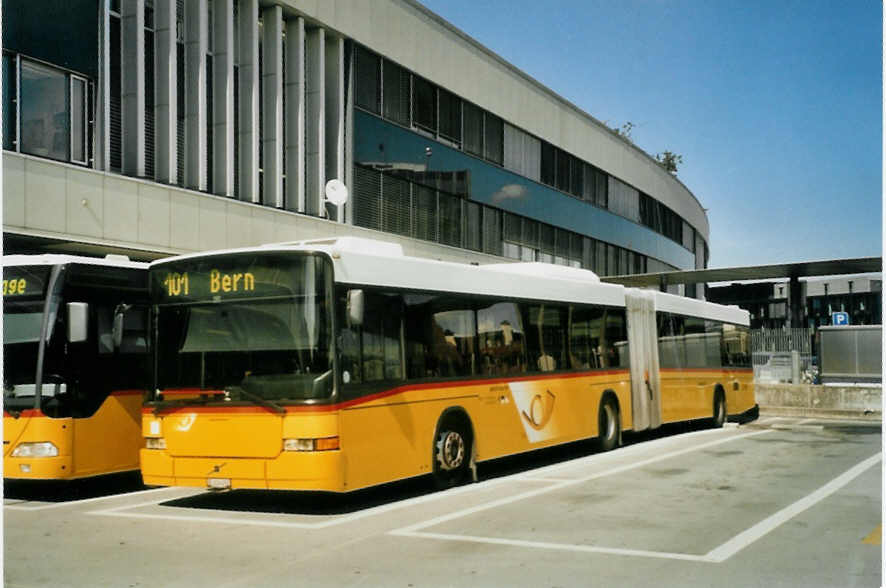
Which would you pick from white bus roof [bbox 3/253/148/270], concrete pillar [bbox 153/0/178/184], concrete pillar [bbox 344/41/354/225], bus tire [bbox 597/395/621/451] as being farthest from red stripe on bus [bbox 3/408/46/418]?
concrete pillar [bbox 344/41/354/225]

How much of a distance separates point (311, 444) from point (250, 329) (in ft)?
4.50

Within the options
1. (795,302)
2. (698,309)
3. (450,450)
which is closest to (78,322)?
(450,450)

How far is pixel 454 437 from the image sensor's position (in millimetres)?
12930

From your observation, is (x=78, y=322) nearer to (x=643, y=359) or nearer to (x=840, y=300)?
(x=643, y=359)

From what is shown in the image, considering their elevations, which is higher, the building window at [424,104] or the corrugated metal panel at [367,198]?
the building window at [424,104]

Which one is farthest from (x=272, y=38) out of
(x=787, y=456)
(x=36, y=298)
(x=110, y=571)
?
(x=110, y=571)

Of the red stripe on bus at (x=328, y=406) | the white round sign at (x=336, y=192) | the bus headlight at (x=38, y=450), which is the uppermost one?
the white round sign at (x=336, y=192)

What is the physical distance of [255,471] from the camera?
10.8 meters

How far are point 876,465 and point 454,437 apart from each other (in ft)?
21.5

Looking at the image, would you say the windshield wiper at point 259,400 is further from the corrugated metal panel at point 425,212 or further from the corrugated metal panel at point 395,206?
the corrugated metal panel at point 425,212

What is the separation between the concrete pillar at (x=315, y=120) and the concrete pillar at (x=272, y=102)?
143 centimetres

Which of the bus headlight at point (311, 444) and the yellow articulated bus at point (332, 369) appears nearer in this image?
the bus headlight at point (311, 444)

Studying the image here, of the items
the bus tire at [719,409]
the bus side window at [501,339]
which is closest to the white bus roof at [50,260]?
the bus side window at [501,339]

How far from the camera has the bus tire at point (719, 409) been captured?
76.5 feet
